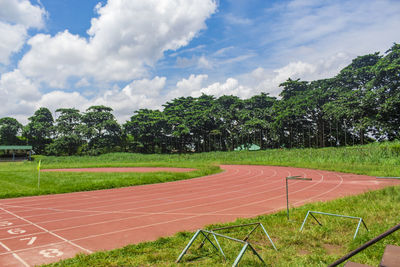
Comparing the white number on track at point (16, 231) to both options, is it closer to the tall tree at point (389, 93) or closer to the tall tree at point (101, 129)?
the tall tree at point (389, 93)

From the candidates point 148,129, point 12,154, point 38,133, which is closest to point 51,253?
point 148,129

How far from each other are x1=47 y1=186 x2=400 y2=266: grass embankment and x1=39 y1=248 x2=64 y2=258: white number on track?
30.9 inches

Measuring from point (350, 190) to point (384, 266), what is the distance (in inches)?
436

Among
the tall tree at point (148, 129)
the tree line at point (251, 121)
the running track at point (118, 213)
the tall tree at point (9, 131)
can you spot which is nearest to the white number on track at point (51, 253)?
the running track at point (118, 213)

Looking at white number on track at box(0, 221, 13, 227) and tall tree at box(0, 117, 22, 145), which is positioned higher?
tall tree at box(0, 117, 22, 145)

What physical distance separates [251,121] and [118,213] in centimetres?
4343

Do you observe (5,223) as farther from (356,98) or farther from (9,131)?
(9,131)

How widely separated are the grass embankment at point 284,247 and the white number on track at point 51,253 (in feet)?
2.58

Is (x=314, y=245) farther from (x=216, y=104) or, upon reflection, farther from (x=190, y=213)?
(x=216, y=104)

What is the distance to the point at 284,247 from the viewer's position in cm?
493

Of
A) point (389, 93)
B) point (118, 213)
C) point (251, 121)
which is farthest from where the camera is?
point (251, 121)

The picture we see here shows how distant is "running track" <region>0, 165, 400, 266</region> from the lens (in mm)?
5859

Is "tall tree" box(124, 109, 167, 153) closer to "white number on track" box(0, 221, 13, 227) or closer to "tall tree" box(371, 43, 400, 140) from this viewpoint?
"tall tree" box(371, 43, 400, 140)

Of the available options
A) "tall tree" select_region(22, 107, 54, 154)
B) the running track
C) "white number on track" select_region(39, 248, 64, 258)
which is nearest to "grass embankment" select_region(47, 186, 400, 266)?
"white number on track" select_region(39, 248, 64, 258)
